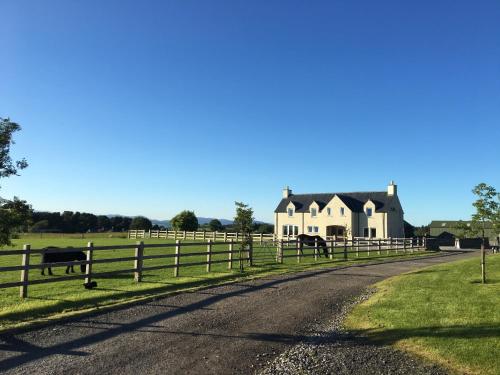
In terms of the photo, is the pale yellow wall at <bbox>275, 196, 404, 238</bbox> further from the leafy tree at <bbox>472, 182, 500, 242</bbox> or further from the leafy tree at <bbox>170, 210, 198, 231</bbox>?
the leafy tree at <bbox>472, 182, 500, 242</bbox>

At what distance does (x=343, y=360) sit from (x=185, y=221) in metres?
60.9

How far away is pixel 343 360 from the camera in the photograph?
22.5 ft

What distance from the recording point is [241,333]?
8.32 metres

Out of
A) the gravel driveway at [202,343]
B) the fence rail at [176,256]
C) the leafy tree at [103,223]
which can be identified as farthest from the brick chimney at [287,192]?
the leafy tree at [103,223]

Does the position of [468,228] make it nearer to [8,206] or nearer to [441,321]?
[441,321]

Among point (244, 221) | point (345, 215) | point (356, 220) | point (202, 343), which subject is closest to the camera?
point (202, 343)

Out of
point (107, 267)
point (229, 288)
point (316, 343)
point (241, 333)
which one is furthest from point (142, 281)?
point (316, 343)

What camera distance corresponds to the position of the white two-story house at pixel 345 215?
53.4 m

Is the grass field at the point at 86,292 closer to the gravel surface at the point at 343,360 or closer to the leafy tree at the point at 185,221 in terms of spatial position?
the gravel surface at the point at 343,360

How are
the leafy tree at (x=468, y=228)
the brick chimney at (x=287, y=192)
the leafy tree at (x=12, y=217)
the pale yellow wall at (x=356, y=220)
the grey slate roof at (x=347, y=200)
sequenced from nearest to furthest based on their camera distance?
the leafy tree at (x=12, y=217) < the leafy tree at (x=468, y=228) < the pale yellow wall at (x=356, y=220) < the grey slate roof at (x=347, y=200) < the brick chimney at (x=287, y=192)

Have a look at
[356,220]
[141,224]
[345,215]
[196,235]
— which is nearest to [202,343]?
[345,215]

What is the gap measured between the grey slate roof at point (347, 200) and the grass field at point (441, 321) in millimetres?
40016

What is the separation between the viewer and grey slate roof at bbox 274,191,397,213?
2122 inches

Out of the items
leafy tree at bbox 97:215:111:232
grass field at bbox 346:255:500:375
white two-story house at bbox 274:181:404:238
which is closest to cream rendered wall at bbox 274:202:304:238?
white two-story house at bbox 274:181:404:238
